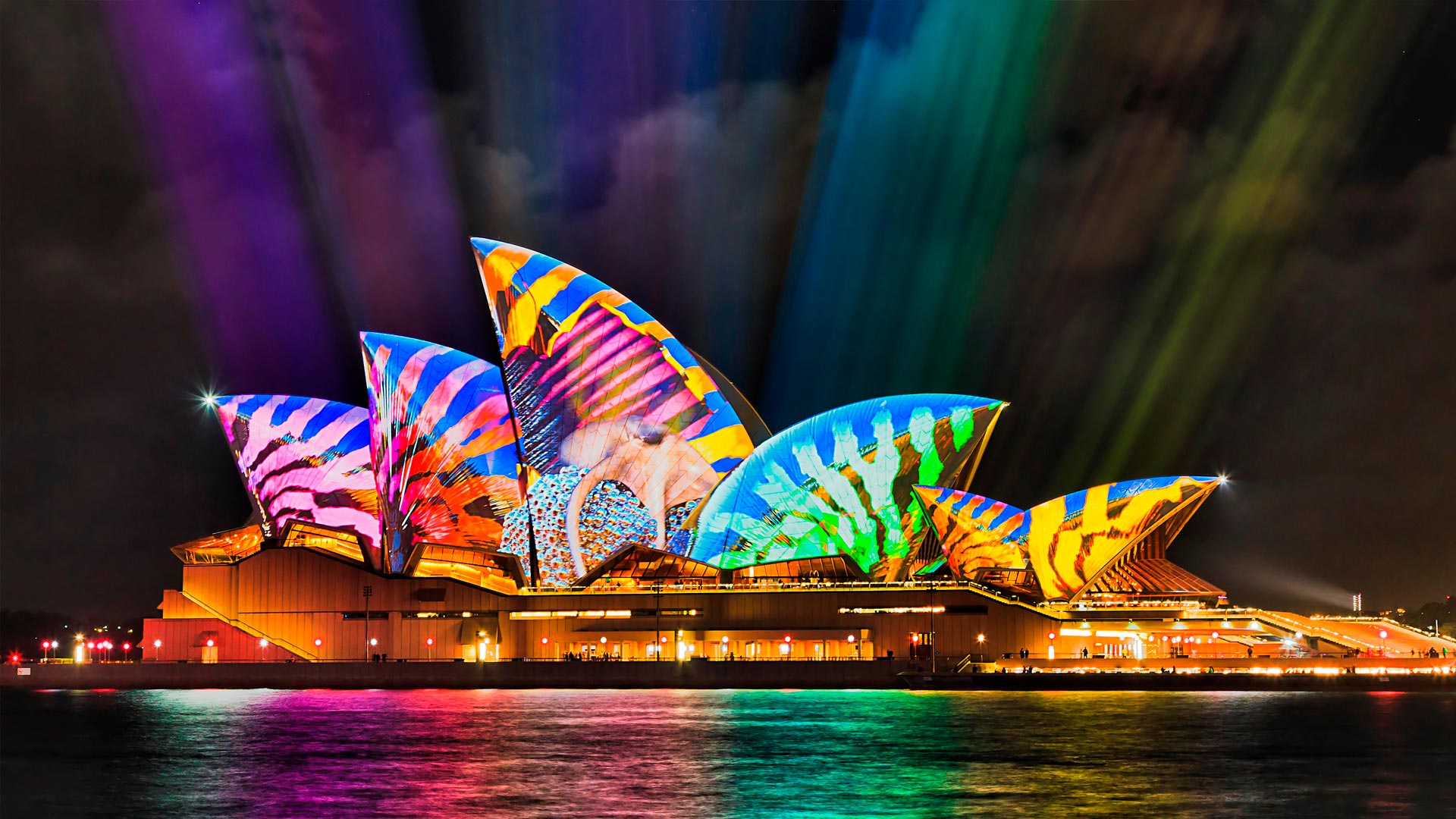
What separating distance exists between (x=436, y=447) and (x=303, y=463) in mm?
11126

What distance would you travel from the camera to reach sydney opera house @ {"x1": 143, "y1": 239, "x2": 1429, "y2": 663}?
8138 centimetres

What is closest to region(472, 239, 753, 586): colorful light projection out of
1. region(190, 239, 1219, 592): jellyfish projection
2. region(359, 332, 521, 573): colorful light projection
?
region(190, 239, 1219, 592): jellyfish projection

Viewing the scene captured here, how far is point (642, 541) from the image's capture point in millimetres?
86000

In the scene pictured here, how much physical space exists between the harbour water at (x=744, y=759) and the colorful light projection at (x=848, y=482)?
16061 millimetres

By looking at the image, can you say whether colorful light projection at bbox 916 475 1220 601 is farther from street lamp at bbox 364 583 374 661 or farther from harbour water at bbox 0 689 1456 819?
street lamp at bbox 364 583 374 661

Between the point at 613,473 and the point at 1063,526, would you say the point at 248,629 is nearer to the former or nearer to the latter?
the point at 613,473

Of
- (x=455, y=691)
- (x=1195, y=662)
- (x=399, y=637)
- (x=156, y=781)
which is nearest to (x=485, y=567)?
(x=399, y=637)

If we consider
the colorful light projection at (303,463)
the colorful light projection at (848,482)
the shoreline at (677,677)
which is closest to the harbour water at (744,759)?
the shoreline at (677,677)

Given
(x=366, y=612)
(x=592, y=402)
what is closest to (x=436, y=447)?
(x=592, y=402)

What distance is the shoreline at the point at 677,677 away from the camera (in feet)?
243

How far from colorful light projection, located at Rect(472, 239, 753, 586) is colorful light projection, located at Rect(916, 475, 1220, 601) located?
1272cm

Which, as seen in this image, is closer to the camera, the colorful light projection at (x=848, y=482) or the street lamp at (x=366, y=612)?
the colorful light projection at (x=848, y=482)

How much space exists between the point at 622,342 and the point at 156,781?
4551cm

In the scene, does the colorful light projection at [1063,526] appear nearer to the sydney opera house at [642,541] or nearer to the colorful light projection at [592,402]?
the sydney opera house at [642,541]
